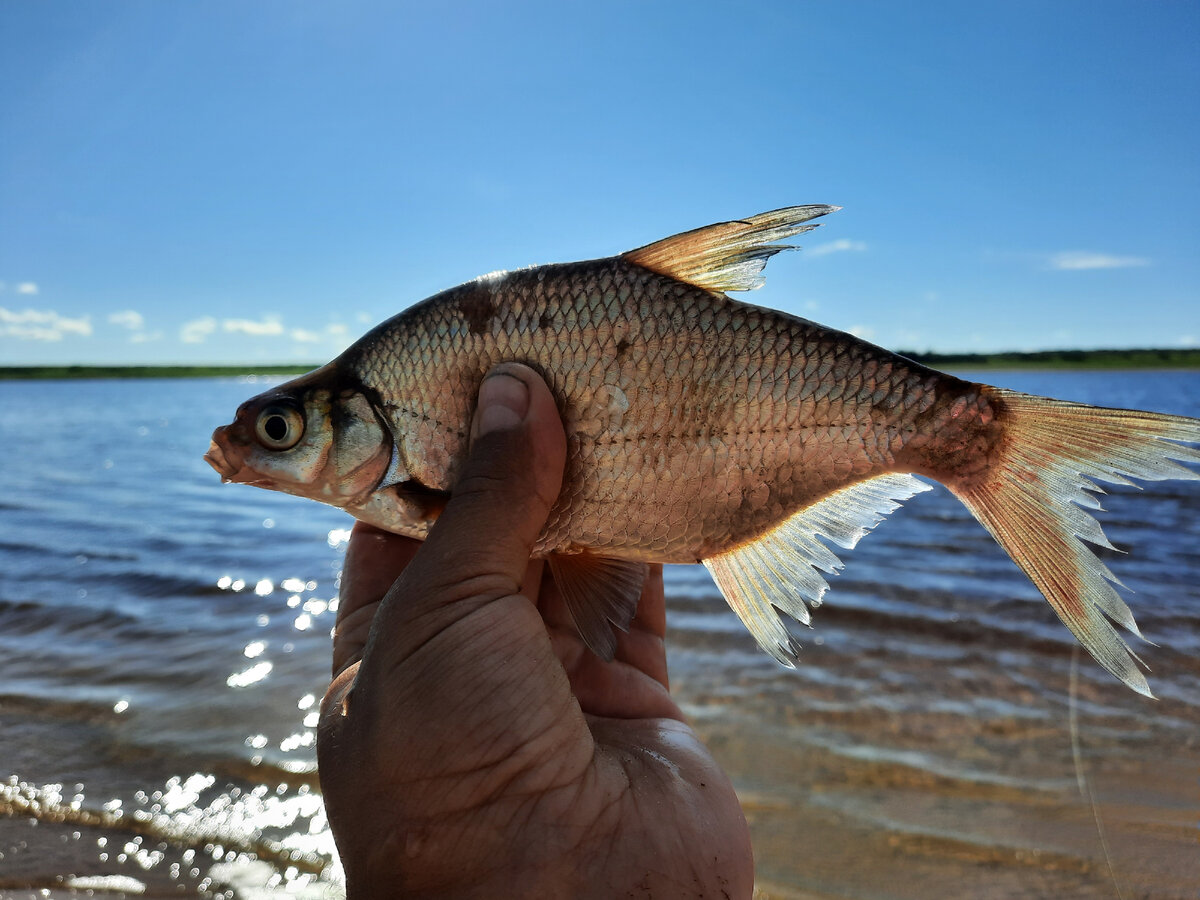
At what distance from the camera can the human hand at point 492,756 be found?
6.50 feet

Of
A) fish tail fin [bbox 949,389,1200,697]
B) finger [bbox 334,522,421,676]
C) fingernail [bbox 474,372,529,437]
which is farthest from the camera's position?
finger [bbox 334,522,421,676]

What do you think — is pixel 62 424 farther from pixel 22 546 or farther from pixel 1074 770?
pixel 1074 770

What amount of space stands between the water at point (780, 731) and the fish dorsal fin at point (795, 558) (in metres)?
2.00

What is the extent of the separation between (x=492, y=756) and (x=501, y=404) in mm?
1051

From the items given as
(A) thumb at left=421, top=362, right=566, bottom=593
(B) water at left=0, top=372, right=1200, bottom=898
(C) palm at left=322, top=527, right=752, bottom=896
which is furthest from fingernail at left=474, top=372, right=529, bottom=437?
(B) water at left=0, top=372, right=1200, bottom=898

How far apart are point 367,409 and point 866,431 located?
69.3 inches

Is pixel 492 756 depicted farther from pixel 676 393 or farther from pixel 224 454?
pixel 224 454

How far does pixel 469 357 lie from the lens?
254 centimetres

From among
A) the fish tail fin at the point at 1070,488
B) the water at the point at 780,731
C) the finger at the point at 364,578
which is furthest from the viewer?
the water at the point at 780,731

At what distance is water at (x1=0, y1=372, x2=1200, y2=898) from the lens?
12.8ft

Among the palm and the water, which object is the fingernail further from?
the water

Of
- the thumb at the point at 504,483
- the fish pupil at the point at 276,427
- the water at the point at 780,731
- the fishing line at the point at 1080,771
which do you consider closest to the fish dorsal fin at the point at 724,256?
the thumb at the point at 504,483

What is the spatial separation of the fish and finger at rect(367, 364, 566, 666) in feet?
0.56

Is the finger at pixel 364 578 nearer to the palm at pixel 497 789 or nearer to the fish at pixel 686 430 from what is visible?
the fish at pixel 686 430
